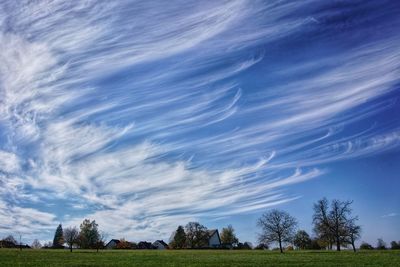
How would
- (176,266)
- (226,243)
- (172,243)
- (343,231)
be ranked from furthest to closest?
(226,243), (172,243), (343,231), (176,266)

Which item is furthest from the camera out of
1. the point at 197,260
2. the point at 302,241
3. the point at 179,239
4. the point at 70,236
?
the point at 179,239

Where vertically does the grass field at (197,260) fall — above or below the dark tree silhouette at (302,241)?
above

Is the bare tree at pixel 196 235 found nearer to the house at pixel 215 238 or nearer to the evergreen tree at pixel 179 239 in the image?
the evergreen tree at pixel 179 239

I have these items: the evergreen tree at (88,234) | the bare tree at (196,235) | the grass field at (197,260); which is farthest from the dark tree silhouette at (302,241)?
the grass field at (197,260)

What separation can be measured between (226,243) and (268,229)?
78447 mm

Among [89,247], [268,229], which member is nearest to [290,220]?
[268,229]

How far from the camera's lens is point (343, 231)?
301 ft

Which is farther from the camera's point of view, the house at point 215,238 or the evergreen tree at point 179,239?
the house at point 215,238

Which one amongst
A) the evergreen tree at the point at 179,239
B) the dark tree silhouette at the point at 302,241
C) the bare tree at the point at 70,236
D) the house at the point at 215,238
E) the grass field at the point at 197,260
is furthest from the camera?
the house at the point at 215,238

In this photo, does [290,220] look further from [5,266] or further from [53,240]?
[53,240]

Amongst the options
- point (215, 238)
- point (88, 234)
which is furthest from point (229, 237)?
point (88, 234)

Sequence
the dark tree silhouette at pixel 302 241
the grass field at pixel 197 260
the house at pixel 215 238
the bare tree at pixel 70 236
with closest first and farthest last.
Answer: the grass field at pixel 197 260 → the bare tree at pixel 70 236 → the dark tree silhouette at pixel 302 241 → the house at pixel 215 238

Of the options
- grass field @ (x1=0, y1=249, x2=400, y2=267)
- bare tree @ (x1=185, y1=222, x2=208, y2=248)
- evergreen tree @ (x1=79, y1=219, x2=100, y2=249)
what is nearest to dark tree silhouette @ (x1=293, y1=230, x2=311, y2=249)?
bare tree @ (x1=185, y1=222, x2=208, y2=248)

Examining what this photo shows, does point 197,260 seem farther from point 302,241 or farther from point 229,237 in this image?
point 229,237
